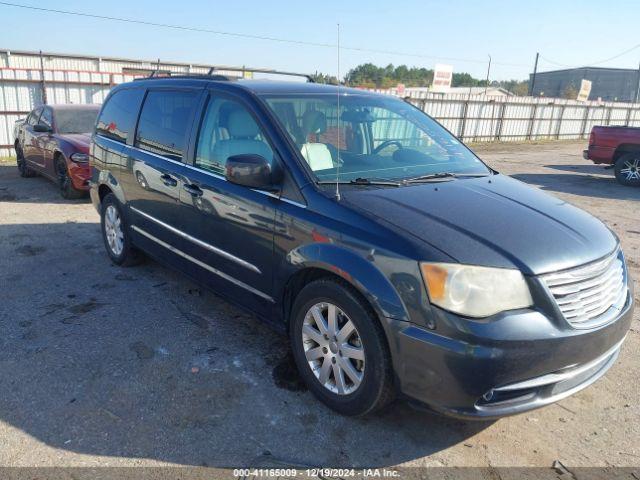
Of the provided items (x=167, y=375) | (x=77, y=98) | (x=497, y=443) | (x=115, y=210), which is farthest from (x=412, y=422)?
(x=77, y=98)

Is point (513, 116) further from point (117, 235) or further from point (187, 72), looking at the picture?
point (117, 235)

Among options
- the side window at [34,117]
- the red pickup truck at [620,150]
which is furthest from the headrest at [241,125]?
the red pickup truck at [620,150]

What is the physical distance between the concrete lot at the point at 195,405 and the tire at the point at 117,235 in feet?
1.44

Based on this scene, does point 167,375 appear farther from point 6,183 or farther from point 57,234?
point 6,183

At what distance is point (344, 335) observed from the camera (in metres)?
2.80

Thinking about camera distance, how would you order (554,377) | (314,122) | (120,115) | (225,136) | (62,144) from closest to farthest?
1. (554,377)
2. (314,122)
3. (225,136)
4. (120,115)
5. (62,144)

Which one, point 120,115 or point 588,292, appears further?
point 120,115

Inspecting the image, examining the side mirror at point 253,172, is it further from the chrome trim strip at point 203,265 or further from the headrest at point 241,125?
the chrome trim strip at point 203,265

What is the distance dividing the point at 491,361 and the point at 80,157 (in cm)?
763

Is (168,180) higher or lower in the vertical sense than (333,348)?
higher

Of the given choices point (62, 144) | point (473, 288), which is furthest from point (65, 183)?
point (473, 288)

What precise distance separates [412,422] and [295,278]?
3.52 ft

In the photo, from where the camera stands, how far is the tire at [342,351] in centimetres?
262

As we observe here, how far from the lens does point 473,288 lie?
2379 mm
